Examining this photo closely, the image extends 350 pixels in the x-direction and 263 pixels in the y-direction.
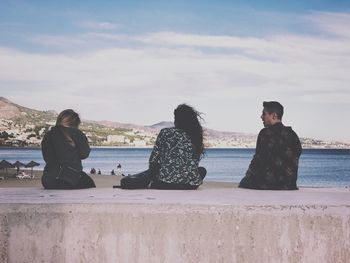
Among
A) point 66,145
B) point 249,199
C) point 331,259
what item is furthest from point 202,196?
point 66,145

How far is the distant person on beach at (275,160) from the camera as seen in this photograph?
6238mm

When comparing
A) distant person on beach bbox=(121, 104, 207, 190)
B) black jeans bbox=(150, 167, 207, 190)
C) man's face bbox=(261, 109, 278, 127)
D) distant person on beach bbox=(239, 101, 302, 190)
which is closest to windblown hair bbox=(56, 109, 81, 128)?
distant person on beach bbox=(121, 104, 207, 190)

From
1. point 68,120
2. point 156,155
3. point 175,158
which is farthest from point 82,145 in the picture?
point 175,158

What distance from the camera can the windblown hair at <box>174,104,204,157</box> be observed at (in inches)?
258

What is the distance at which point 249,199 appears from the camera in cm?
479

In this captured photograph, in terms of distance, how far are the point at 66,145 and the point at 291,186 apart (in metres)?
2.59

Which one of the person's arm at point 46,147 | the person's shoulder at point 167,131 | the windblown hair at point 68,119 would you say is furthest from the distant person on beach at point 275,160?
the person's arm at point 46,147

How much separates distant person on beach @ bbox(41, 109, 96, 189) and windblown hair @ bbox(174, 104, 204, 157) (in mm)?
1168

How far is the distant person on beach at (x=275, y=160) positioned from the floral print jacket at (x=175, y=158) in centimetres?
64

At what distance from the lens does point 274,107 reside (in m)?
6.62

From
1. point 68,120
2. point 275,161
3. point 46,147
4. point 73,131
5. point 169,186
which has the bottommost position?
point 169,186

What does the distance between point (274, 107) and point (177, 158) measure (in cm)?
129

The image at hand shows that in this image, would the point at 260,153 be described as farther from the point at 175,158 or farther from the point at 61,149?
the point at 61,149

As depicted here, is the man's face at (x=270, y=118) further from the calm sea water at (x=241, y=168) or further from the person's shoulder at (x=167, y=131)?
the calm sea water at (x=241, y=168)
